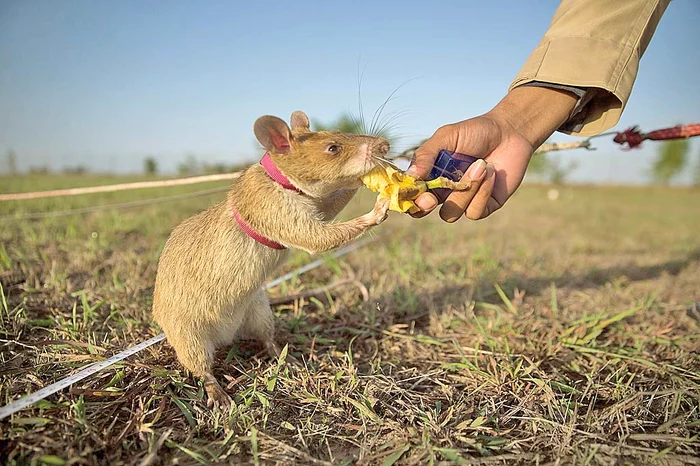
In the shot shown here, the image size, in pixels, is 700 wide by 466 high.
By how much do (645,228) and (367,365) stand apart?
29.0 ft

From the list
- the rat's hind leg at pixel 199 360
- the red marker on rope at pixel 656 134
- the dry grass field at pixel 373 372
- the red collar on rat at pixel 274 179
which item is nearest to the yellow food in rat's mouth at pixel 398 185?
the red collar on rat at pixel 274 179

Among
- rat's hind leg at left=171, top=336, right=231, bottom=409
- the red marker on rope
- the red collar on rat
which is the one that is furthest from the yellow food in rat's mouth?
the red marker on rope

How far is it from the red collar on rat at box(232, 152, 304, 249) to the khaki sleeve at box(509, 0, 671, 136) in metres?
1.54

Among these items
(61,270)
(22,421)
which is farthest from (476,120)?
(61,270)

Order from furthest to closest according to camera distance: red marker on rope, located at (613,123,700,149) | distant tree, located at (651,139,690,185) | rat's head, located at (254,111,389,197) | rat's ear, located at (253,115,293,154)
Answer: distant tree, located at (651,139,690,185) < red marker on rope, located at (613,123,700,149) < rat's head, located at (254,111,389,197) < rat's ear, located at (253,115,293,154)

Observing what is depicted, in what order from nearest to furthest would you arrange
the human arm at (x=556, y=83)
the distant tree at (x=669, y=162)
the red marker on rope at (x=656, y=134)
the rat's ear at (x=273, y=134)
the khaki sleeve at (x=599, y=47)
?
the rat's ear at (x=273, y=134) → the human arm at (x=556, y=83) → the khaki sleeve at (x=599, y=47) → the red marker on rope at (x=656, y=134) → the distant tree at (x=669, y=162)

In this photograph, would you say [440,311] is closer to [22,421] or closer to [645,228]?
[22,421]

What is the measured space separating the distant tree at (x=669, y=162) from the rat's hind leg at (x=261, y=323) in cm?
5086

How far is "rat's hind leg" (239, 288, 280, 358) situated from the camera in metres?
2.46

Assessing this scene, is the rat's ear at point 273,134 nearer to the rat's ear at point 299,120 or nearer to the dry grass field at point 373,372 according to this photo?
the rat's ear at point 299,120

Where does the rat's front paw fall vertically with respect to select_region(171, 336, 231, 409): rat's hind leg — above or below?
above

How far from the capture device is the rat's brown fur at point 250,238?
2084mm

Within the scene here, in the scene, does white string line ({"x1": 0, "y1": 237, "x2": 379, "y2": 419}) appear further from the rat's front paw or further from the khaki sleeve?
the khaki sleeve

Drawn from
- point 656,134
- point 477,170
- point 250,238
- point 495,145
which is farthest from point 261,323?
point 656,134
